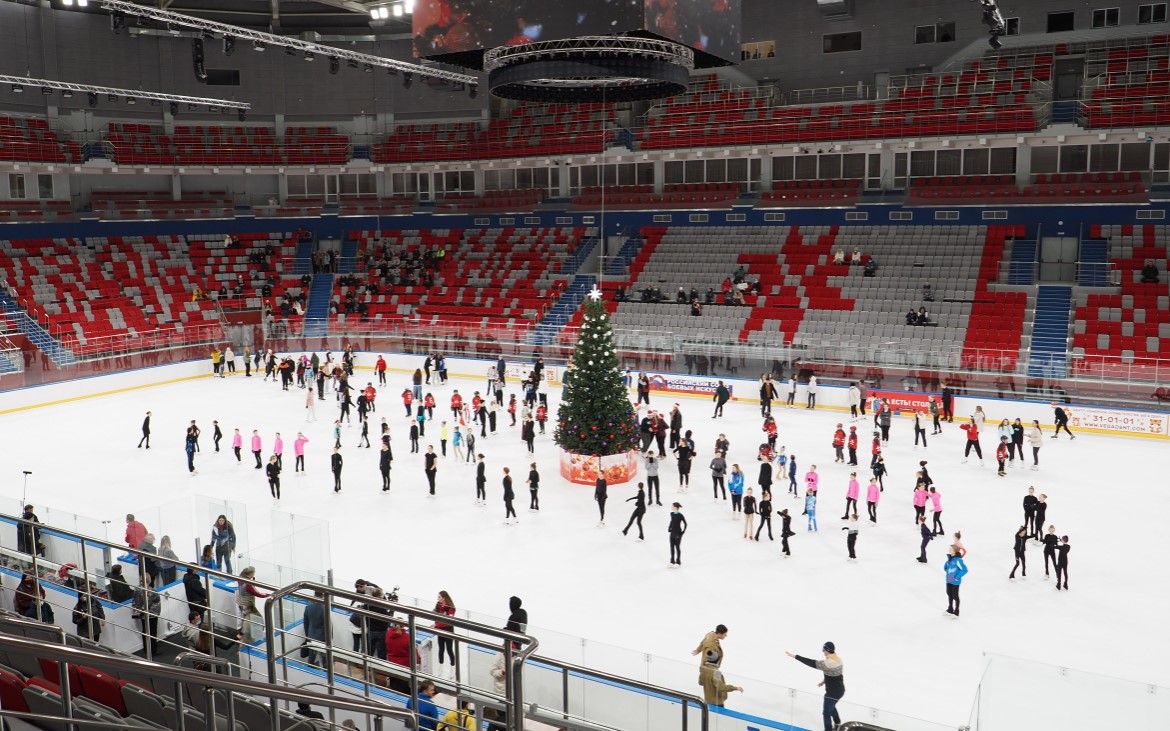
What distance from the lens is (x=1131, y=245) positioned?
3241cm

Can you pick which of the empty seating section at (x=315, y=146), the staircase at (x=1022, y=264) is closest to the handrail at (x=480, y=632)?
the staircase at (x=1022, y=264)

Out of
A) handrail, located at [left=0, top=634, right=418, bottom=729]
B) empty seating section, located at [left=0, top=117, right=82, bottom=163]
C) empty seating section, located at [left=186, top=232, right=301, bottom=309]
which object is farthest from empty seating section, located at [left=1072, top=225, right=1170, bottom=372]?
empty seating section, located at [left=0, top=117, right=82, bottom=163]

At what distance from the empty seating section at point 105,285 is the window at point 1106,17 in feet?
118

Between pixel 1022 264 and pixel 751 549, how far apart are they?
22468 millimetres

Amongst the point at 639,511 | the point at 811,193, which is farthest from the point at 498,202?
the point at 639,511

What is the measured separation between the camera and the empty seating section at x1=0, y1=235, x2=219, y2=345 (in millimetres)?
35375

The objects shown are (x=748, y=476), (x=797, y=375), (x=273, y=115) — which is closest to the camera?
(x=748, y=476)

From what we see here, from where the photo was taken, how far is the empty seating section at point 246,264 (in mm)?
42156

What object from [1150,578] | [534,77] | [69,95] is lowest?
[1150,578]

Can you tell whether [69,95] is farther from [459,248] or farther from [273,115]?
[459,248]

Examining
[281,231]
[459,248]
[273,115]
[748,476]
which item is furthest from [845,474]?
[273,115]

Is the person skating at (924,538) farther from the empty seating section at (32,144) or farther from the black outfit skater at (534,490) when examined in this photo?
the empty seating section at (32,144)

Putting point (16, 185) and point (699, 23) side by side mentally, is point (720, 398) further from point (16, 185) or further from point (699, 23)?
point (16, 185)

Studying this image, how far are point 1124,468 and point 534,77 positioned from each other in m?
15.9
